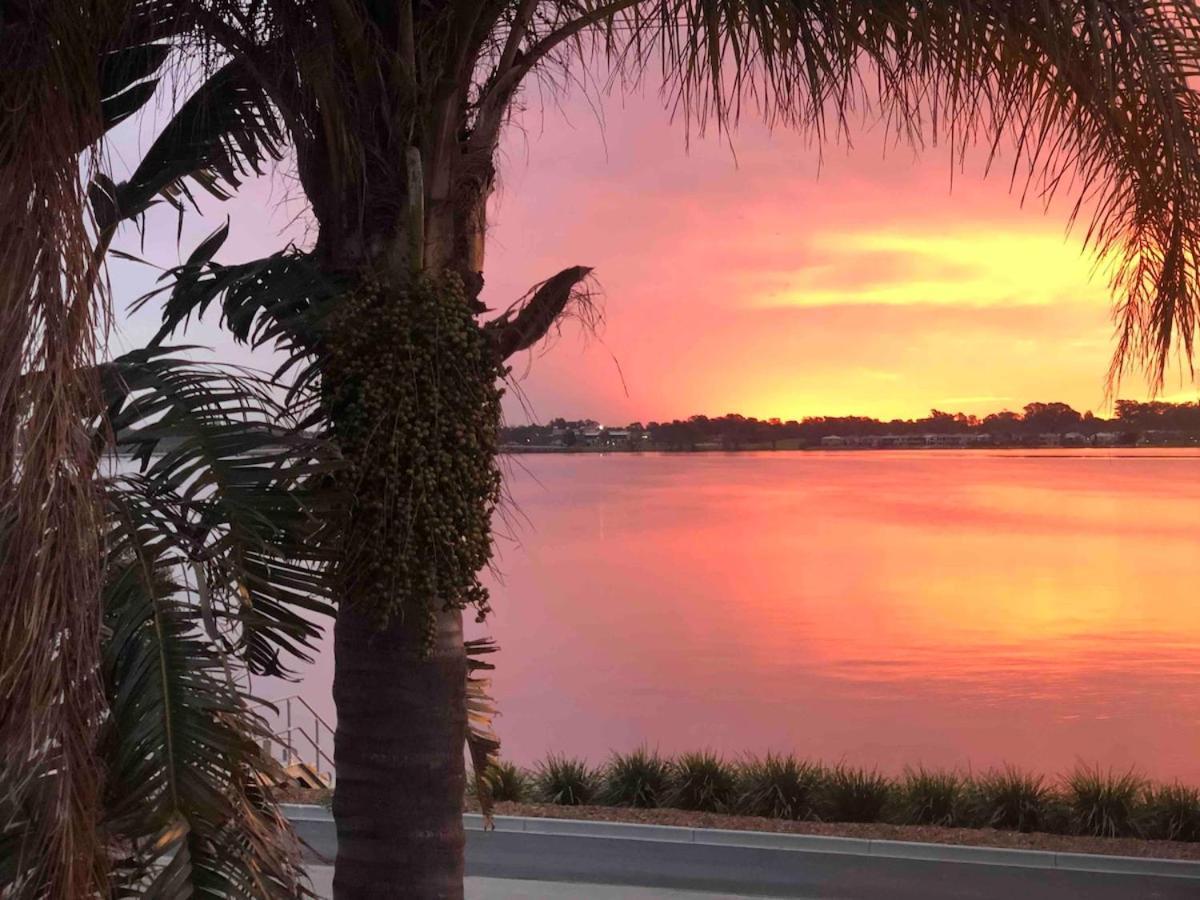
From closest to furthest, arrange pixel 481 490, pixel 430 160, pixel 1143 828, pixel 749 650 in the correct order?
pixel 481 490
pixel 430 160
pixel 1143 828
pixel 749 650

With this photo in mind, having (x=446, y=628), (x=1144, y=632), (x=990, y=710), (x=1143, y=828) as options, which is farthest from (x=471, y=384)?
(x=1144, y=632)

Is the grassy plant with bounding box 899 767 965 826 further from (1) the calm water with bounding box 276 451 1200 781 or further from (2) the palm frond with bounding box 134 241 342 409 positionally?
(2) the palm frond with bounding box 134 241 342 409

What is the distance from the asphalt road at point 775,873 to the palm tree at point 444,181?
4882 millimetres

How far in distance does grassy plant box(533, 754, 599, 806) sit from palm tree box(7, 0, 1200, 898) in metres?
7.64

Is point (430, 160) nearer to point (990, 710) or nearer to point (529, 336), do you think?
point (529, 336)

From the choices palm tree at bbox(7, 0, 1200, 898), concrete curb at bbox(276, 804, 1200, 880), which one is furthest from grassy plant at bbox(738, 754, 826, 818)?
palm tree at bbox(7, 0, 1200, 898)

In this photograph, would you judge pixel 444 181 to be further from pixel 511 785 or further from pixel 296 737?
pixel 296 737

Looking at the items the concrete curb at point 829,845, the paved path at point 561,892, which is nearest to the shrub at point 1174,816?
the concrete curb at point 829,845

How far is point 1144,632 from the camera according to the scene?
30.0 m

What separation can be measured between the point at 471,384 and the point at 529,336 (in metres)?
0.71

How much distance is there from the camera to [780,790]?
11.7 metres

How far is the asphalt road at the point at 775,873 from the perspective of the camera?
29.0 ft

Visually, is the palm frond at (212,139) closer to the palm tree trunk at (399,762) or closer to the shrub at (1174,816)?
the palm tree trunk at (399,762)

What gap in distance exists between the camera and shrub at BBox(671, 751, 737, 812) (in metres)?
11.8
